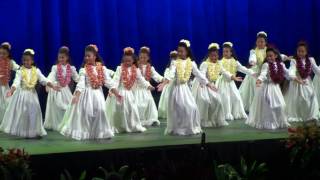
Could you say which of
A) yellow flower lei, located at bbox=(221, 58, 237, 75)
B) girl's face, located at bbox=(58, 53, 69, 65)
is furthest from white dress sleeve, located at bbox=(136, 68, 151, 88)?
yellow flower lei, located at bbox=(221, 58, 237, 75)

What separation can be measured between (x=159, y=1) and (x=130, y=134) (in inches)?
163

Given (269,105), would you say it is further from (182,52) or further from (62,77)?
(62,77)

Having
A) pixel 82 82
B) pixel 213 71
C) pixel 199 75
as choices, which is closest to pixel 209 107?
pixel 213 71

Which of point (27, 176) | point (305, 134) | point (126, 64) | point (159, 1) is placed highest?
point (159, 1)

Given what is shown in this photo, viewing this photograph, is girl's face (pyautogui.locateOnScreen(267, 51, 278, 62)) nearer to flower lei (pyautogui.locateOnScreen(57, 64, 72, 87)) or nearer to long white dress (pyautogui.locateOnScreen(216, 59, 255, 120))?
long white dress (pyautogui.locateOnScreen(216, 59, 255, 120))

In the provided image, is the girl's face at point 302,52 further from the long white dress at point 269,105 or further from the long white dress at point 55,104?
the long white dress at point 55,104

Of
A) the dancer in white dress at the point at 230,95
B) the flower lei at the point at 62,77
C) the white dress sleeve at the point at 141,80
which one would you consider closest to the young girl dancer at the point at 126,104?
the white dress sleeve at the point at 141,80

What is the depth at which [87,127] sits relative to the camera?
26.6 feet

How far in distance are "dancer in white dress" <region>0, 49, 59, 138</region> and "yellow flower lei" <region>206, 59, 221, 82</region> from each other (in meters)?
2.69

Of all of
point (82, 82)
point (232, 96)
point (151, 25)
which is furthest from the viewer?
point (151, 25)

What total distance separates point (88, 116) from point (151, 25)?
415cm

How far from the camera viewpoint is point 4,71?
941cm

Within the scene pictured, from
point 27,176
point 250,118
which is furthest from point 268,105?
point 27,176

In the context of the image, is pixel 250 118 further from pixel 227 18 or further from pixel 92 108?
pixel 227 18
